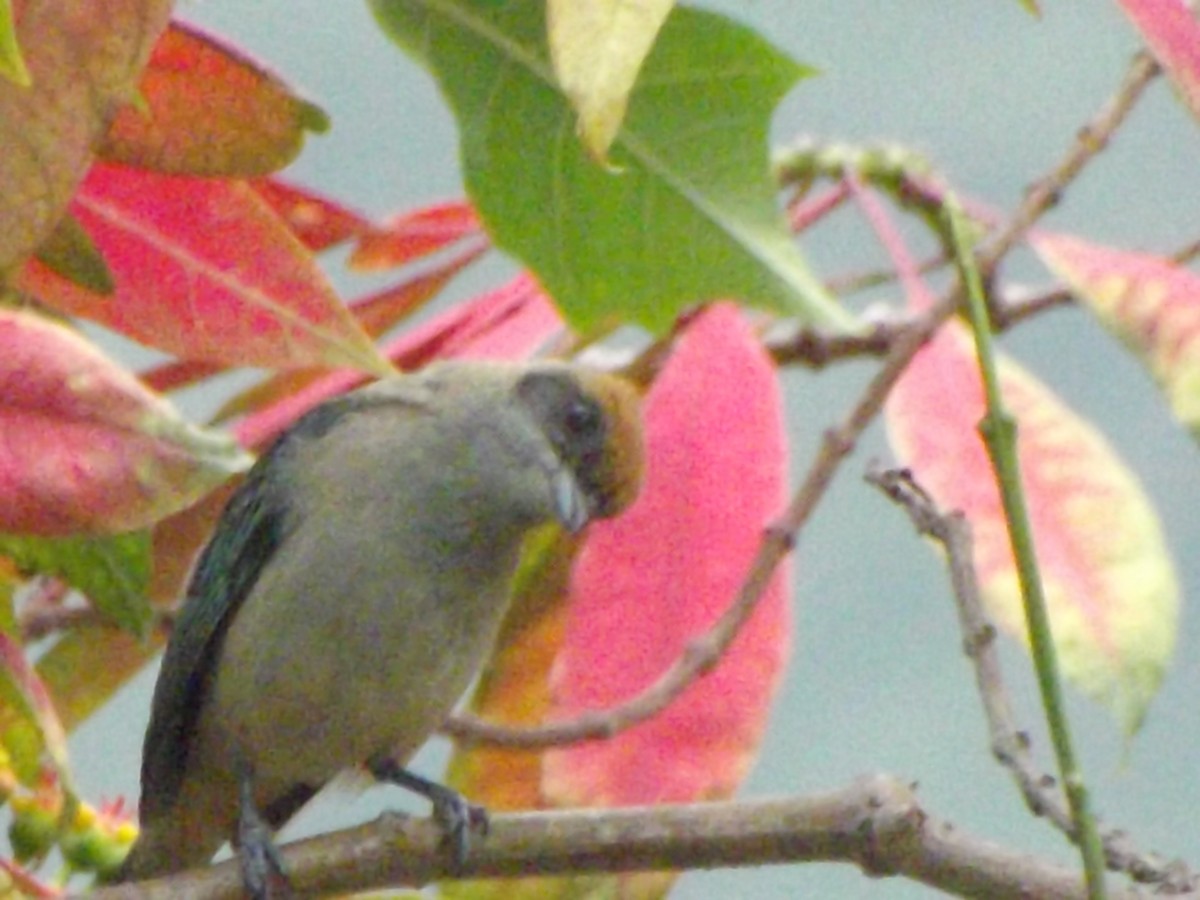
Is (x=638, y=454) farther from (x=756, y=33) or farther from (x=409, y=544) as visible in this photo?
(x=756, y=33)

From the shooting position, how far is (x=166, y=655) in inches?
43.4

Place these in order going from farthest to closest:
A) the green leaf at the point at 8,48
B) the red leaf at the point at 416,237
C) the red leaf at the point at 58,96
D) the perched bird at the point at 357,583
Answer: the perched bird at the point at 357,583, the red leaf at the point at 416,237, the red leaf at the point at 58,96, the green leaf at the point at 8,48

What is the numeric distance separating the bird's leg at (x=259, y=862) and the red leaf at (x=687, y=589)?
12cm

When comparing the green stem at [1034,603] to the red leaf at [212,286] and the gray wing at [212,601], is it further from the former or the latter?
the gray wing at [212,601]

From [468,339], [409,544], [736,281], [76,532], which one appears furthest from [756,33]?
[409,544]

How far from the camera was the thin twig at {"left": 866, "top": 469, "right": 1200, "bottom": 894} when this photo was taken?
2.10ft

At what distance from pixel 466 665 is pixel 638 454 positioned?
6.2 inches

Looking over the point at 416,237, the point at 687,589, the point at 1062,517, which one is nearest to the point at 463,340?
the point at 416,237

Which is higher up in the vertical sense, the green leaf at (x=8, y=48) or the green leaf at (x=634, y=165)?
the green leaf at (x=8, y=48)

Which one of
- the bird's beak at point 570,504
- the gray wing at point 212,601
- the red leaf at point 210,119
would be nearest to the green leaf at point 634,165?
the red leaf at point 210,119

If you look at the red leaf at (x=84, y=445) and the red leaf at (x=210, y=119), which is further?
the red leaf at (x=210, y=119)

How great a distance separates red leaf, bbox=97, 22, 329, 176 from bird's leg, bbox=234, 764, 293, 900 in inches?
11.9

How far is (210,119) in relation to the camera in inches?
26.6

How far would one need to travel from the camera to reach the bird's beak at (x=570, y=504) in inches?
40.9
